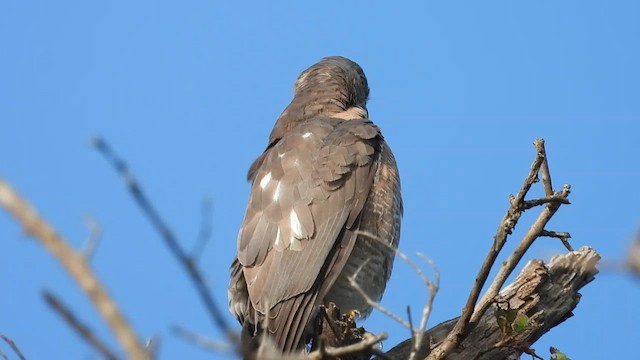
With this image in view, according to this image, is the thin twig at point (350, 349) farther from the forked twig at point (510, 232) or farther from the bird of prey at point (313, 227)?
the bird of prey at point (313, 227)

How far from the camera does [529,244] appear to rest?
4090 mm

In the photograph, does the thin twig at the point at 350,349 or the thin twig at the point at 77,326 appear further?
the thin twig at the point at 350,349

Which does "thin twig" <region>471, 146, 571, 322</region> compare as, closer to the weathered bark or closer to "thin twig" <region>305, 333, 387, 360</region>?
the weathered bark

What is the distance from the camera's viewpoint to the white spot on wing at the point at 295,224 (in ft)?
16.9

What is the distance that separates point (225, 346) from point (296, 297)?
356 cm

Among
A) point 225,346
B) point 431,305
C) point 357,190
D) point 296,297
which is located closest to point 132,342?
point 225,346

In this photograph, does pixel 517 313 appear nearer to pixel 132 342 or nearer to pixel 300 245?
pixel 300 245

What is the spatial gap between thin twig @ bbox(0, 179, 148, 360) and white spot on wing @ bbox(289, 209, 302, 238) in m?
3.90

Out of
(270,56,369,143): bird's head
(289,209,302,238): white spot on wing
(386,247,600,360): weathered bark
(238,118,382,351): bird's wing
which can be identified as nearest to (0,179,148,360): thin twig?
(238,118,382,351): bird's wing

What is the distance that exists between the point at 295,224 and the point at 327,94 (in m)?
1.66

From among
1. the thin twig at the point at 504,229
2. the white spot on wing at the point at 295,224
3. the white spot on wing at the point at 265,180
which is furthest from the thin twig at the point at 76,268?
the white spot on wing at the point at 265,180

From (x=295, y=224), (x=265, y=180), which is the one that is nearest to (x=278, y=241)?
(x=295, y=224)

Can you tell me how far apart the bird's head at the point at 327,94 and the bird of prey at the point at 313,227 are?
405 millimetres

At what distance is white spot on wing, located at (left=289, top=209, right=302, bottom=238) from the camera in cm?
515
